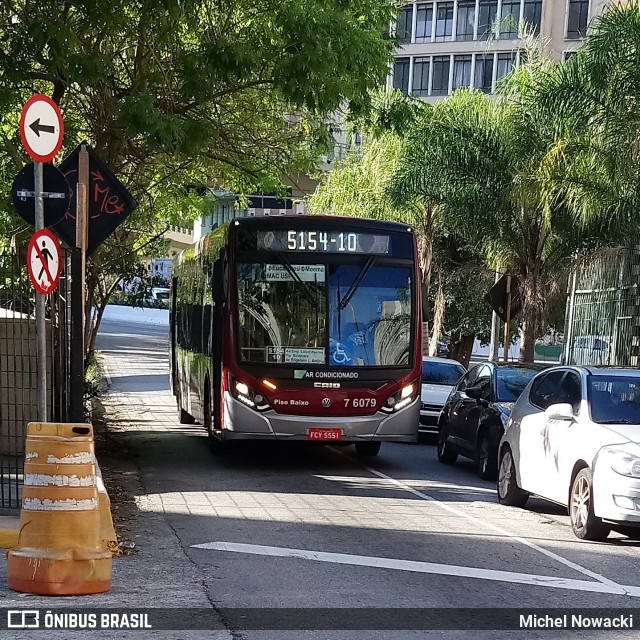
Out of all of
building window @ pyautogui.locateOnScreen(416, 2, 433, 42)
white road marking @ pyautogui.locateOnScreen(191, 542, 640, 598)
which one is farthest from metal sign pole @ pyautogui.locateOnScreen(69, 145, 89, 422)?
building window @ pyautogui.locateOnScreen(416, 2, 433, 42)

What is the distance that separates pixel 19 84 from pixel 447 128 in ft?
43.3

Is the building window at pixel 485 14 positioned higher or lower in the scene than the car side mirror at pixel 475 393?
higher

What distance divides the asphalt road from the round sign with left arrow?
3390mm

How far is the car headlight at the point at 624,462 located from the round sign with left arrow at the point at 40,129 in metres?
5.40

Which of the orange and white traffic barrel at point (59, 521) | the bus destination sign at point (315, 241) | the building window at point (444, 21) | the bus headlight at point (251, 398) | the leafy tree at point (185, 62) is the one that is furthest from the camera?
the building window at point (444, 21)

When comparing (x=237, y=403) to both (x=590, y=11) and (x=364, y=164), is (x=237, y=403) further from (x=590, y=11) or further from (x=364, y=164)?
(x=590, y=11)

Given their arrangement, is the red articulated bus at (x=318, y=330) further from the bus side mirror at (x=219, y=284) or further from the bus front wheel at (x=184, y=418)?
the bus front wheel at (x=184, y=418)

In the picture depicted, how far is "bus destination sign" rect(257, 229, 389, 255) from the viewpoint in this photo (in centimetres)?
1625

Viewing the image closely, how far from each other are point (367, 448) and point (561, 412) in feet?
23.7

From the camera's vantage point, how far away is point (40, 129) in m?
9.59

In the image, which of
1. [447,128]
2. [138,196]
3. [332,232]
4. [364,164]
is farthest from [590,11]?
[332,232]

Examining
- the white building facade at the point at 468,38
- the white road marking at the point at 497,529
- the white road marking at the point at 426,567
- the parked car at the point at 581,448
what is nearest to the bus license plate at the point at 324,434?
the white road marking at the point at 497,529

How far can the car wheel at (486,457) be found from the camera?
1627 cm

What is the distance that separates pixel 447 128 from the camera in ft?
88.0
